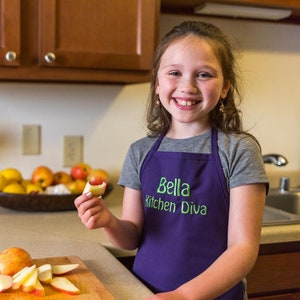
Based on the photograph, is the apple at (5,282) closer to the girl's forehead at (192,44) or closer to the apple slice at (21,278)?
the apple slice at (21,278)

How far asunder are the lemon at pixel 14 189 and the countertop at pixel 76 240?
Answer: 66 mm

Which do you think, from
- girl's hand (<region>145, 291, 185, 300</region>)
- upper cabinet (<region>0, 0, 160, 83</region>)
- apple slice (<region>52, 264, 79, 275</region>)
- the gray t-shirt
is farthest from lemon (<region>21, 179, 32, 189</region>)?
girl's hand (<region>145, 291, 185, 300</region>)

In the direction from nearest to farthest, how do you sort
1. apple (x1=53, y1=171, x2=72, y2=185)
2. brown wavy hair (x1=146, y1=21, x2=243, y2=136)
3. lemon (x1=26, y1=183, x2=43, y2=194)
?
brown wavy hair (x1=146, y1=21, x2=243, y2=136) → lemon (x1=26, y1=183, x2=43, y2=194) → apple (x1=53, y1=171, x2=72, y2=185)

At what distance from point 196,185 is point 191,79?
9.2 inches

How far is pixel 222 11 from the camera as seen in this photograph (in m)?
1.83

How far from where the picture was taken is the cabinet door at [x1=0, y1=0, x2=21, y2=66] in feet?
4.81

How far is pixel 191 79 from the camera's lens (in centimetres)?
107

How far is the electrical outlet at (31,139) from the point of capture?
1.87 meters

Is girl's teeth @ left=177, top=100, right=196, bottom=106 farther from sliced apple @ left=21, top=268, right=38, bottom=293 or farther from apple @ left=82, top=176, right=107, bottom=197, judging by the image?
sliced apple @ left=21, top=268, right=38, bottom=293

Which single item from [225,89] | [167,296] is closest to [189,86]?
[225,89]

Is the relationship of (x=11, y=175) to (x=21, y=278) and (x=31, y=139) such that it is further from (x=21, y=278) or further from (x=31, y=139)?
(x=21, y=278)

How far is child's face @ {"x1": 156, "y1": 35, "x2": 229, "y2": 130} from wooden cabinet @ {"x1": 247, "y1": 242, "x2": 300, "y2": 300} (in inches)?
21.9

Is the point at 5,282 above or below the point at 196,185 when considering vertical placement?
below

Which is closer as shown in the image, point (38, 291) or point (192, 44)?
point (38, 291)
